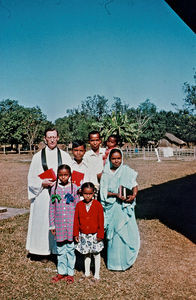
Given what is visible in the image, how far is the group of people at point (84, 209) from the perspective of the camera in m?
3.80

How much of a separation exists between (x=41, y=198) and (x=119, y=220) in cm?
126

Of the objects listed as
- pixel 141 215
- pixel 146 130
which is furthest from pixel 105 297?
pixel 146 130

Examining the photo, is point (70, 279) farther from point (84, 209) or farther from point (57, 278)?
point (84, 209)

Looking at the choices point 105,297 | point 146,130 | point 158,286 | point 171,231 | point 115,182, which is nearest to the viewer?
point 105,297

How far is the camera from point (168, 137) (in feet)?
214

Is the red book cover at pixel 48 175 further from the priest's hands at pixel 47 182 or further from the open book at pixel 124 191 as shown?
the open book at pixel 124 191

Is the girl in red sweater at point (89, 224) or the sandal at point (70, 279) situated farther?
the sandal at point (70, 279)

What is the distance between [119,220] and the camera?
4.09 meters

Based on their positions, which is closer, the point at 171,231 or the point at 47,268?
the point at 47,268

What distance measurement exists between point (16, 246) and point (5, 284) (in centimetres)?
144

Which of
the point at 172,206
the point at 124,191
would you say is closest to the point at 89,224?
the point at 124,191

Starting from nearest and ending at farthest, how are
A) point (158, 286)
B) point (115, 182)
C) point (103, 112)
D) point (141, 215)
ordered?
point (158, 286) < point (115, 182) < point (141, 215) < point (103, 112)

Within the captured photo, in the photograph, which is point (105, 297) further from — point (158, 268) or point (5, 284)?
point (5, 284)

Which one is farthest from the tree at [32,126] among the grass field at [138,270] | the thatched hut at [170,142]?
the grass field at [138,270]
